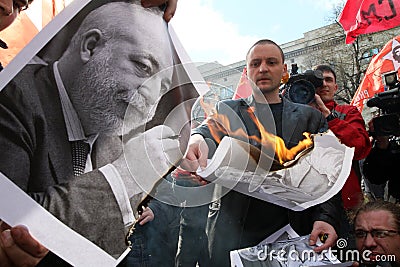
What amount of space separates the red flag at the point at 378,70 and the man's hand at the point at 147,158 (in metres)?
1.04

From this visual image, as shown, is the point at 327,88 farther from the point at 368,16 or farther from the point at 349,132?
the point at 368,16

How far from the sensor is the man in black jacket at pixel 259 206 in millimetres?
1054

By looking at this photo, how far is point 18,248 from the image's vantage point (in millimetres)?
669

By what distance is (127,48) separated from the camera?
0.76 m

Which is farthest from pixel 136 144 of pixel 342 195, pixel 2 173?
pixel 342 195

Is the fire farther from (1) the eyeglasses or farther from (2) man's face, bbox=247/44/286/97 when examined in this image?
(1) the eyeglasses

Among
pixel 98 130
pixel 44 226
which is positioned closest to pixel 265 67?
pixel 98 130

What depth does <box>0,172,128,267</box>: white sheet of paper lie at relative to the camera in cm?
63

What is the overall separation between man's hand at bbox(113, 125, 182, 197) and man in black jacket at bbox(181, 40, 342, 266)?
194mm

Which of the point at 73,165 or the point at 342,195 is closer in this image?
the point at 73,165

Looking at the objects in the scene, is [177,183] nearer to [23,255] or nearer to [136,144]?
[136,144]

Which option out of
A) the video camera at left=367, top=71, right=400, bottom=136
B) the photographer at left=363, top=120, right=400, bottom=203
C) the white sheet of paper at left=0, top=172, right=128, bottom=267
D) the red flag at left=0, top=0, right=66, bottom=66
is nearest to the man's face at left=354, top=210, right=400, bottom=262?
the photographer at left=363, top=120, right=400, bottom=203

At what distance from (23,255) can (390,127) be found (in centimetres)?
Answer: 112

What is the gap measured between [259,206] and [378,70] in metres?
1.02
